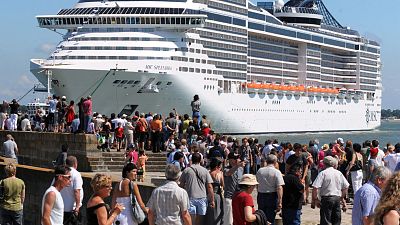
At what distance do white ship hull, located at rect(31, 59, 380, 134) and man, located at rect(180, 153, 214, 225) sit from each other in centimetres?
4450

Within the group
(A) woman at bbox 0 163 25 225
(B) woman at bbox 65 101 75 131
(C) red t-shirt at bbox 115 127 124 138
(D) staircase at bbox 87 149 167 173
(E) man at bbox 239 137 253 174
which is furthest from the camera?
(B) woman at bbox 65 101 75 131

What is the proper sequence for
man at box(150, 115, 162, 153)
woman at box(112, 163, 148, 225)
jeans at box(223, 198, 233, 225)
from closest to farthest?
woman at box(112, 163, 148, 225) < jeans at box(223, 198, 233, 225) < man at box(150, 115, 162, 153)

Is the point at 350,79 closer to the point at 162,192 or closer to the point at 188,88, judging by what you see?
the point at 188,88

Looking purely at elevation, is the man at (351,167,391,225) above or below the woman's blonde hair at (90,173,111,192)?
below

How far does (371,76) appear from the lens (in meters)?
100

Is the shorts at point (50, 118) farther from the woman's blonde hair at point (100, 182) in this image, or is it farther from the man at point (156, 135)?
the woman's blonde hair at point (100, 182)

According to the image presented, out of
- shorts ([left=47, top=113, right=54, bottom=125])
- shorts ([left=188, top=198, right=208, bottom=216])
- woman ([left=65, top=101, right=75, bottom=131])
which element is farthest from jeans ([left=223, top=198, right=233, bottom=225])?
shorts ([left=47, top=113, right=54, bottom=125])

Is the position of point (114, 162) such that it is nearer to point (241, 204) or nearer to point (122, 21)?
point (241, 204)

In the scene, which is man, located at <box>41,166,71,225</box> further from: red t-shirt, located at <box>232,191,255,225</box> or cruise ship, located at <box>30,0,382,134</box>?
cruise ship, located at <box>30,0,382,134</box>

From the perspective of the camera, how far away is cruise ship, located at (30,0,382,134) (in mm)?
57594

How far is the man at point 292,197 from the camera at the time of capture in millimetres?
12367

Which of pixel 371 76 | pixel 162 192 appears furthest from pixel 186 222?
pixel 371 76

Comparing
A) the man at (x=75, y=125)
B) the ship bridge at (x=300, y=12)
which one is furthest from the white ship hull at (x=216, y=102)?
the man at (x=75, y=125)

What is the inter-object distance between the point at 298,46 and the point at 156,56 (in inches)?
1304
